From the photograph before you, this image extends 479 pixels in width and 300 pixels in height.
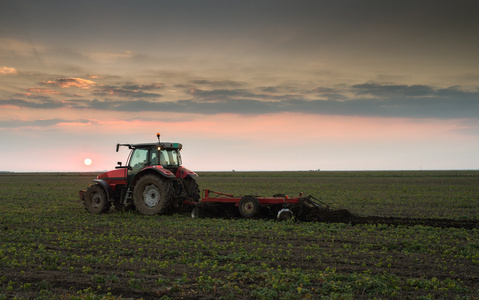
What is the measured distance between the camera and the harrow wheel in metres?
14.5

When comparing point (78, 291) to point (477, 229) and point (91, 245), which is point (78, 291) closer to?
point (91, 245)

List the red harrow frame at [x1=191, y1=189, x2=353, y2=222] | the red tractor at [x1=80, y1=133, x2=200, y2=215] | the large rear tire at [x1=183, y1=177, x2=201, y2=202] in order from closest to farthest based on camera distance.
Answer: the red harrow frame at [x1=191, y1=189, x2=353, y2=222], the red tractor at [x1=80, y1=133, x2=200, y2=215], the large rear tire at [x1=183, y1=177, x2=201, y2=202]

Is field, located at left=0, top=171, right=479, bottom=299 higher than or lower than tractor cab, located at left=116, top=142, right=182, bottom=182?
lower

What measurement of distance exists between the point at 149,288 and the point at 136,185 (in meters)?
9.20

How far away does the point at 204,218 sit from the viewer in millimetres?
15328

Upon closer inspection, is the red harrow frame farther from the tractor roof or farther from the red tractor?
the tractor roof

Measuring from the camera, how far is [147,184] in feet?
52.8

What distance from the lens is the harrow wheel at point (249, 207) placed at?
14.5 m

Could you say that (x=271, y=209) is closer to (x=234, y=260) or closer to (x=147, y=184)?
(x=147, y=184)

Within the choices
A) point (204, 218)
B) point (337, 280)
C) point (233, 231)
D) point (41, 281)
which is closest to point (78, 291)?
point (41, 281)

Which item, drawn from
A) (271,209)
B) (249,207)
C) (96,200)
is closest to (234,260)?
(249,207)

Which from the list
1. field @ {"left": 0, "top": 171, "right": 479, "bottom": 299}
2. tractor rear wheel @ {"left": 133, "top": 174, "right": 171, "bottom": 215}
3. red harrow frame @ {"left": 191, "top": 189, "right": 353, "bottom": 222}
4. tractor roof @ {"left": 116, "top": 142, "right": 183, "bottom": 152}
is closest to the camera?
field @ {"left": 0, "top": 171, "right": 479, "bottom": 299}

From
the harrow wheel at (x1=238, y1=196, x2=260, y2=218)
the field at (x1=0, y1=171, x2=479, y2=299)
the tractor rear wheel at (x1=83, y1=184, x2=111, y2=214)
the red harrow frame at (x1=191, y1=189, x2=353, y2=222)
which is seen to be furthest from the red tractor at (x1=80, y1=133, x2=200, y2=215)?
the harrow wheel at (x1=238, y1=196, x2=260, y2=218)

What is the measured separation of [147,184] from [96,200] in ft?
8.98
